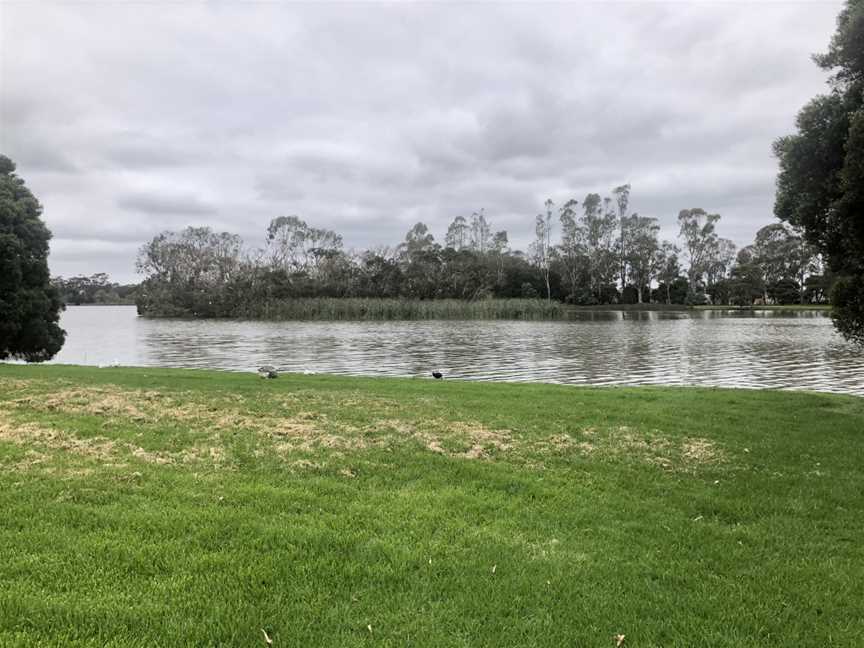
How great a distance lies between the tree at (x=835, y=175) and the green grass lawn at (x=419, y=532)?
3268 millimetres

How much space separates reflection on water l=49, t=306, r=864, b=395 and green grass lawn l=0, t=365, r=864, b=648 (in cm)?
1314

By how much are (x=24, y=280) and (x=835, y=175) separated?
2450cm

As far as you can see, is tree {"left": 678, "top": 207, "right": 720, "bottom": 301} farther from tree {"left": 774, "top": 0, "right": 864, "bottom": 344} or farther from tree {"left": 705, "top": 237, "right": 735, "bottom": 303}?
tree {"left": 774, "top": 0, "right": 864, "bottom": 344}

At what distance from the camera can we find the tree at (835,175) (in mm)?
10461

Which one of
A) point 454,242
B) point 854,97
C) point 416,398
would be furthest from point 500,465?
point 454,242

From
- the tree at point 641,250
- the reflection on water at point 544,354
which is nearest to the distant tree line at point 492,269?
the tree at point 641,250

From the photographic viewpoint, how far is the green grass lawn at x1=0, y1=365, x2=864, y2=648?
370cm

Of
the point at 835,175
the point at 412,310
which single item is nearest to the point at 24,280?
the point at 835,175

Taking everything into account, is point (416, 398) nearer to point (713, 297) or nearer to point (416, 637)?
point (416, 637)

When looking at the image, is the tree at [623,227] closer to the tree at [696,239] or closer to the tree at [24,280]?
the tree at [696,239]

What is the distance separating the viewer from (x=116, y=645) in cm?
334

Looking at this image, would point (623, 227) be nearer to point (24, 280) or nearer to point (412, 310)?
point (412, 310)

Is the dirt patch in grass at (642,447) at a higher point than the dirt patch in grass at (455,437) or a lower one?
lower

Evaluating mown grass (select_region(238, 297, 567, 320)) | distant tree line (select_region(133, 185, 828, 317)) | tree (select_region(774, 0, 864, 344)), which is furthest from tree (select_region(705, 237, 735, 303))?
tree (select_region(774, 0, 864, 344))
